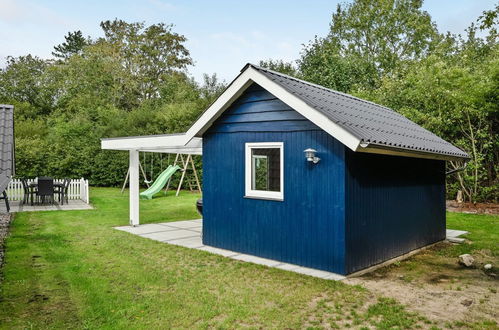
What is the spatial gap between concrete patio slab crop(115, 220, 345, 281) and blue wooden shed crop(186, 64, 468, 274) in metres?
0.14

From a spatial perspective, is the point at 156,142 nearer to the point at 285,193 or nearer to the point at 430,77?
the point at 285,193

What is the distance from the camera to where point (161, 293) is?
4.91 meters

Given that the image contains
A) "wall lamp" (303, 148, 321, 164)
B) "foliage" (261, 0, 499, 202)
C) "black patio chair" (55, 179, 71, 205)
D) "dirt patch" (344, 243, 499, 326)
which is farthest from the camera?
"black patio chair" (55, 179, 71, 205)

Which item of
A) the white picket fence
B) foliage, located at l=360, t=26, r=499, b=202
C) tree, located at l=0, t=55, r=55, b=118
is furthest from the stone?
tree, located at l=0, t=55, r=55, b=118

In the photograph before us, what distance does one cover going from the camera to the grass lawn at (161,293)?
4051 mm

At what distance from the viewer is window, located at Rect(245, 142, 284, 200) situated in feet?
22.3

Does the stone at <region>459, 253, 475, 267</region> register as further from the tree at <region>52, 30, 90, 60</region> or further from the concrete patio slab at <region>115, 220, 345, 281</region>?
the tree at <region>52, 30, 90, 60</region>

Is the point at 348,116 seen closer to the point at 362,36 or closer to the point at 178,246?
the point at 178,246

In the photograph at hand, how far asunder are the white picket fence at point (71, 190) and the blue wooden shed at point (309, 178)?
9.82 meters

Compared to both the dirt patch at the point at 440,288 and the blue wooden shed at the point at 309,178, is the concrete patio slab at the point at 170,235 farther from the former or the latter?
the dirt patch at the point at 440,288

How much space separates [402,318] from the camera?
4.11 metres

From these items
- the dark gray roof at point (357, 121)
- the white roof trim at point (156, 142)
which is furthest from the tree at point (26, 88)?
the dark gray roof at point (357, 121)

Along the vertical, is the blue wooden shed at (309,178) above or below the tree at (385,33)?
below

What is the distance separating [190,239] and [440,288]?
5069 millimetres
